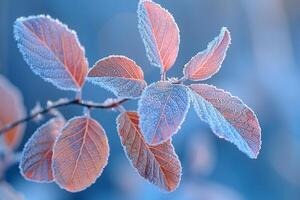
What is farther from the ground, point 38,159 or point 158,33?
point 158,33

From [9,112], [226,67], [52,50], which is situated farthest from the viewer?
[226,67]

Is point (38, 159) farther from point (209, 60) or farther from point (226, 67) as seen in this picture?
point (226, 67)

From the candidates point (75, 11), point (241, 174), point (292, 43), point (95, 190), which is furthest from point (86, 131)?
point (292, 43)

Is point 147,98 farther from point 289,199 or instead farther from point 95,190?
point 289,199

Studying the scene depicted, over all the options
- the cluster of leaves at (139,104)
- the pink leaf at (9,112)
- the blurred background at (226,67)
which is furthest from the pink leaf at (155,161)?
the blurred background at (226,67)

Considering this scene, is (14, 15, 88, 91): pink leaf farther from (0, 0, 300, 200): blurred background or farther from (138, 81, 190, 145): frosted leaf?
(0, 0, 300, 200): blurred background

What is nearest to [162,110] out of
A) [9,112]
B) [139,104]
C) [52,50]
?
[139,104]

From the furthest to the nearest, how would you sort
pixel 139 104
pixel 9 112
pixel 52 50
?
pixel 9 112
pixel 52 50
pixel 139 104
